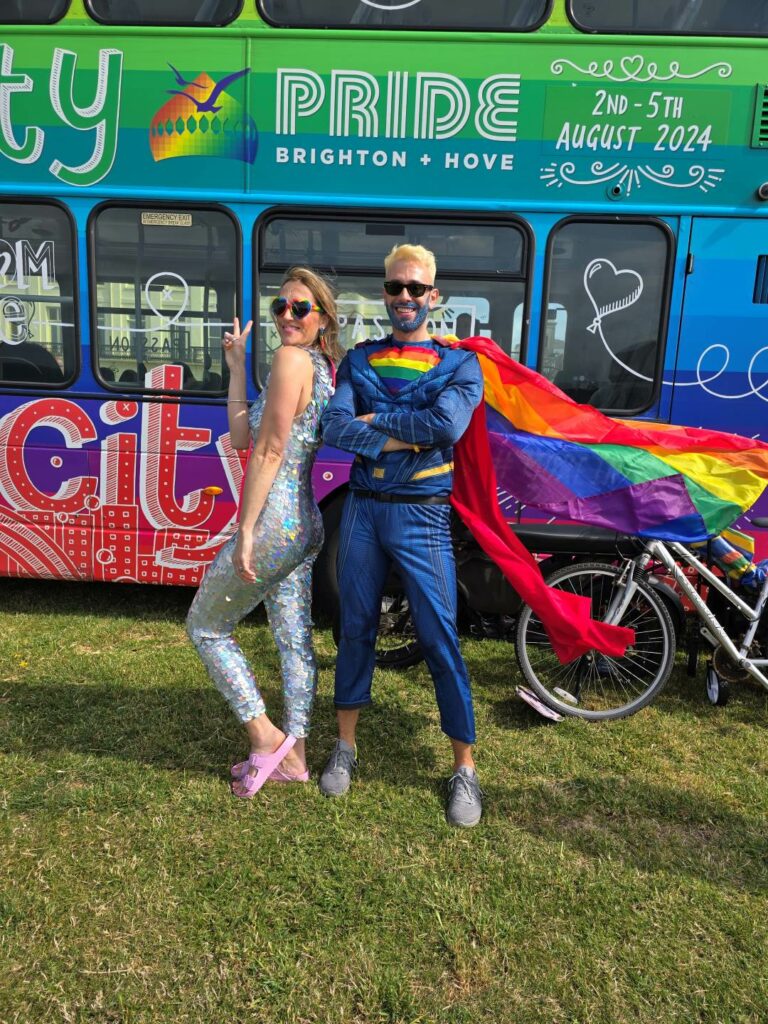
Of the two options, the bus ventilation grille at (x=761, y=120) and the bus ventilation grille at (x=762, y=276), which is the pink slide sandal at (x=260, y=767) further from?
the bus ventilation grille at (x=761, y=120)

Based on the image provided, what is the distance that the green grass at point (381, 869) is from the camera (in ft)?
6.95

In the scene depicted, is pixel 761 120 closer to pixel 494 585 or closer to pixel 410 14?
pixel 410 14

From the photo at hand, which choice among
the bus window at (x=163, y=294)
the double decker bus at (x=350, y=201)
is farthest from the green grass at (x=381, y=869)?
the bus window at (x=163, y=294)

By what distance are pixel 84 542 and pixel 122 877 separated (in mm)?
2619

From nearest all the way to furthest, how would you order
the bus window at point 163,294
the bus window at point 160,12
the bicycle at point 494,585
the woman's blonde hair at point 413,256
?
the woman's blonde hair at point 413,256
the bicycle at point 494,585
the bus window at point 160,12
the bus window at point 163,294

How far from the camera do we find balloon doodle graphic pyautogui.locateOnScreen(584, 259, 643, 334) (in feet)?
13.9

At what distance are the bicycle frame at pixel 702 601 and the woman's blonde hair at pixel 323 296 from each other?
1.88 m

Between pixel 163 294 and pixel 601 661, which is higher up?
pixel 163 294

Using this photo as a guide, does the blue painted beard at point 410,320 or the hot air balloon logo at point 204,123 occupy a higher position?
the hot air balloon logo at point 204,123

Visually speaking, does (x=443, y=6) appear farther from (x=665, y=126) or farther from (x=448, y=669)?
(x=448, y=669)

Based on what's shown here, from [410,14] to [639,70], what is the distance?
127cm

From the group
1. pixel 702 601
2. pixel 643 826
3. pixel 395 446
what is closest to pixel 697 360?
pixel 702 601

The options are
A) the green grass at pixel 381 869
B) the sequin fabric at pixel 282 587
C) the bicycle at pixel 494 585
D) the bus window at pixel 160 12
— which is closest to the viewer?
the green grass at pixel 381 869

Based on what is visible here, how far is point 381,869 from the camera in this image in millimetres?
2613
